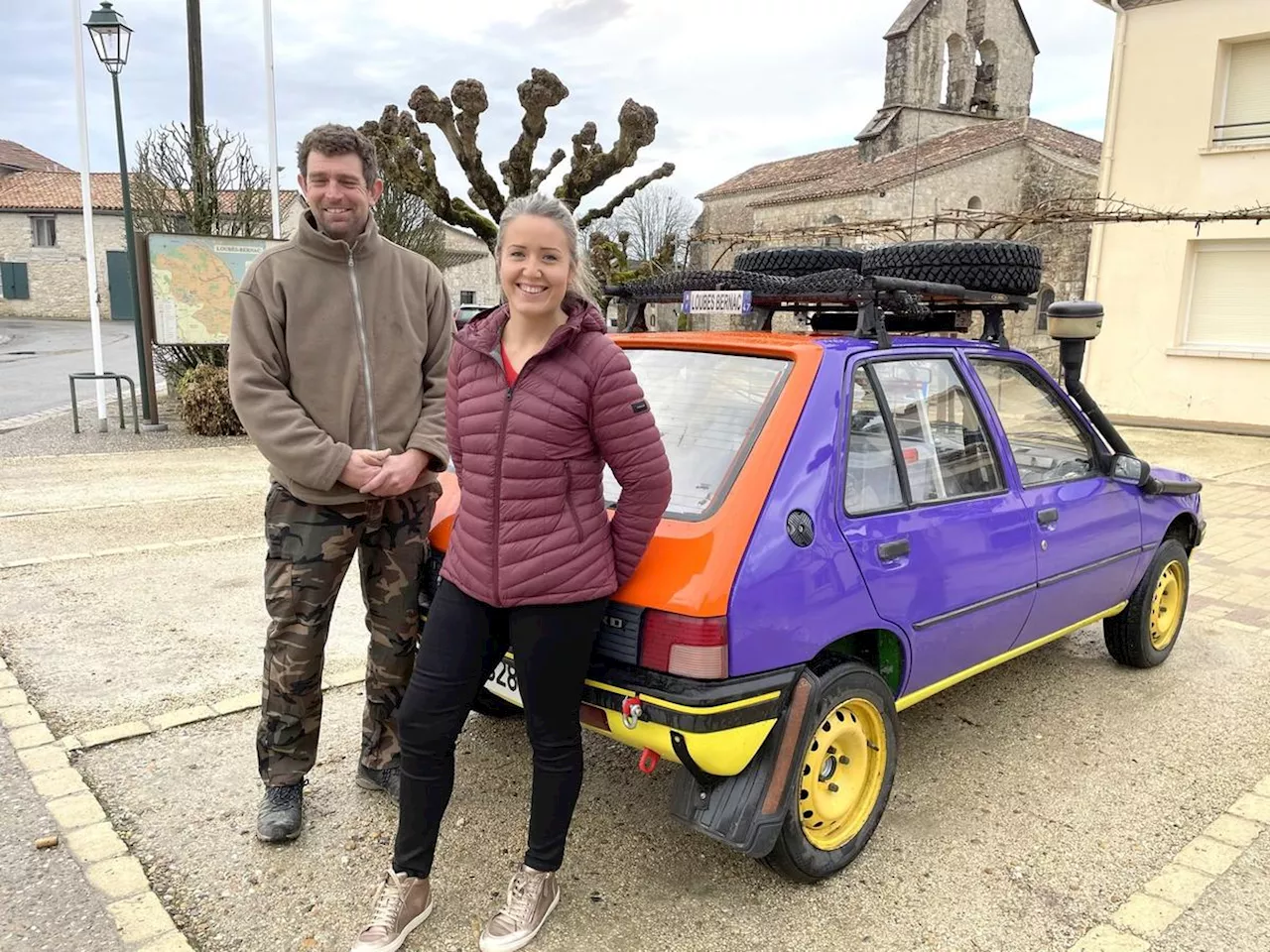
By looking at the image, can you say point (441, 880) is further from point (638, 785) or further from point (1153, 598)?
point (1153, 598)

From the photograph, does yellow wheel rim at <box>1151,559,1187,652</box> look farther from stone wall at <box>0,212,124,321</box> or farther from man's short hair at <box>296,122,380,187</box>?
stone wall at <box>0,212,124,321</box>

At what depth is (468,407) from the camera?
2.38 meters

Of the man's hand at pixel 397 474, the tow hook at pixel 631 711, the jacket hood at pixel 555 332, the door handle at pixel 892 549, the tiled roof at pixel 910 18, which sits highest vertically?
the tiled roof at pixel 910 18

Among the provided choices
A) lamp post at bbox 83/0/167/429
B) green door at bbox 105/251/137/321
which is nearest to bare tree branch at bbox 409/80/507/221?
lamp post at bbox 83/0/167/429

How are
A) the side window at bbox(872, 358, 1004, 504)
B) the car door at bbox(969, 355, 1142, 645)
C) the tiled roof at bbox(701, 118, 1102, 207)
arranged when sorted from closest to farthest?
the side window at bbox(872, 358, 1004, 504), the car door at bbox(969, 355, 1142, 645), the tiled roof at bbox(701, 118, 1102, 207)

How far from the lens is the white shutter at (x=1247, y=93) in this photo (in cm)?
1356

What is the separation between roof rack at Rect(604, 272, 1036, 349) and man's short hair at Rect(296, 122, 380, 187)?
1.30 metres

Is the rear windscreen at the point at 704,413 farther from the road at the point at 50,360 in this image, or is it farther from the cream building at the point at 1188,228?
the cream building at the point at 1188,228

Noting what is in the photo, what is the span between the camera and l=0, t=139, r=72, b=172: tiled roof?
177ft

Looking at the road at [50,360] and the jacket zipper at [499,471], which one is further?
the road at [50,360]

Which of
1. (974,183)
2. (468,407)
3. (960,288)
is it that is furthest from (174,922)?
(974,183)

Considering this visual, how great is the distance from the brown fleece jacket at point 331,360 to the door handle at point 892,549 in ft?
4.43

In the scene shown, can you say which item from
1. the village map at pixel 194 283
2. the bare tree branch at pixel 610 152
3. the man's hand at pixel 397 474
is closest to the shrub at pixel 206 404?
the village map at pixel 194 283

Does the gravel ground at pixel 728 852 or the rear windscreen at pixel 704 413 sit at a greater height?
the rear windscreen at pixel 704 413
